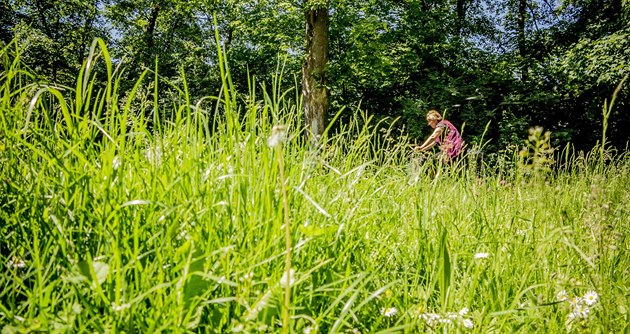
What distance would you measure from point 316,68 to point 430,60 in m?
5.39

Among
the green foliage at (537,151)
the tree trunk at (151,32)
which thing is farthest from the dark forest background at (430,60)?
the green foliage at (537,151)

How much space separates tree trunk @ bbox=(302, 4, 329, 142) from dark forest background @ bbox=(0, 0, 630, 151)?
1.52ft

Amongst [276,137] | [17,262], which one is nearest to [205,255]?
[276,137]

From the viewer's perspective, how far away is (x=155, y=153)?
1.22m

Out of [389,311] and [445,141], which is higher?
[445,141]

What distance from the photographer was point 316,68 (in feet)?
31.7

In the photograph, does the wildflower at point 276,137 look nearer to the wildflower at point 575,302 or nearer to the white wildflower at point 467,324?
Result: the white wildflower at point 467,324

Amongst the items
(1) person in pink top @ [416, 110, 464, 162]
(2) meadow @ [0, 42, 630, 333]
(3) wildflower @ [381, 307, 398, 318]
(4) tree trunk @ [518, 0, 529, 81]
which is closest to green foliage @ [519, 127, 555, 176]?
(2) meadow @ [0, 42, 630, 333]

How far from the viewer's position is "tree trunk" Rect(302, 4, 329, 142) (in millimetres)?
9414

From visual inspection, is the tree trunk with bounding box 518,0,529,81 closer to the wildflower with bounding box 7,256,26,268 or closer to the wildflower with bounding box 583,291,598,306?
the wildflower with bounding box 583,291,598,306

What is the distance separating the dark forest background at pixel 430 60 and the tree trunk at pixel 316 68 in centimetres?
46

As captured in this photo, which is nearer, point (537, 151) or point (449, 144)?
point (537, 151)

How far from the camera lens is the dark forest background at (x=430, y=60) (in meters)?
11.7

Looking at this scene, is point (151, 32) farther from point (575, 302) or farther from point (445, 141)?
point (575, 302)
